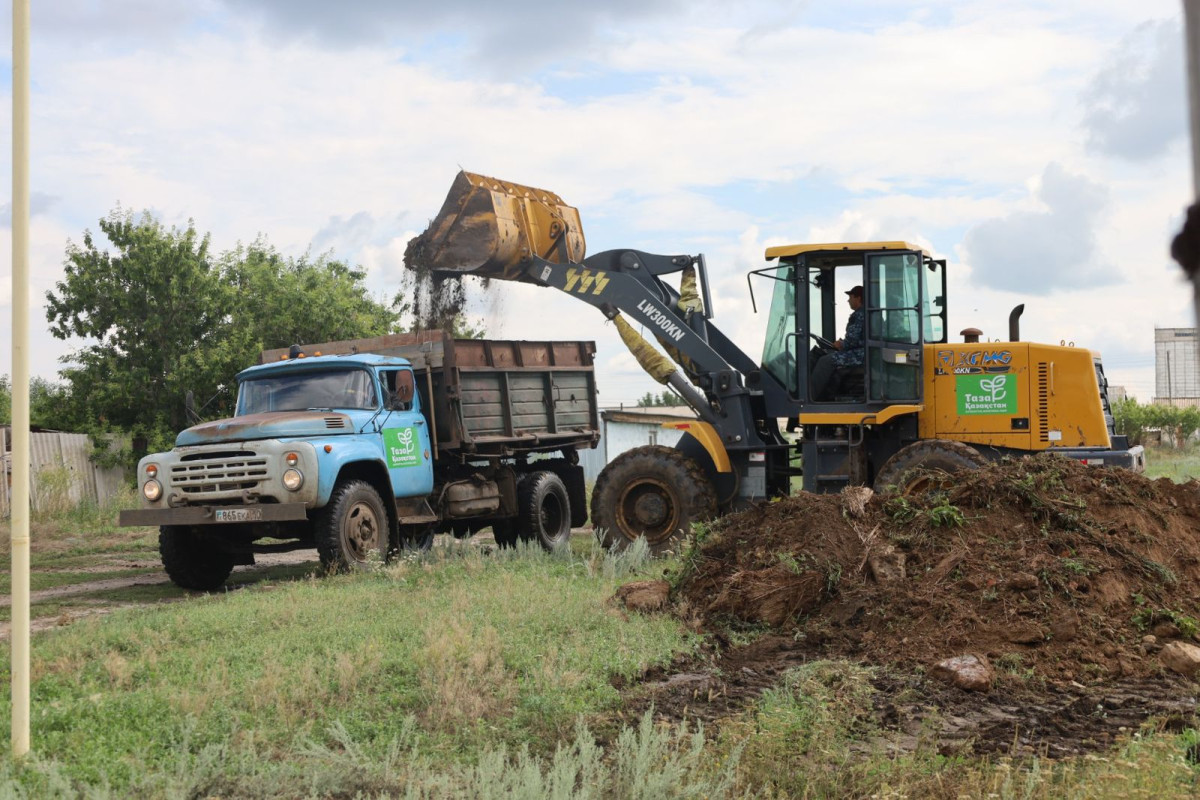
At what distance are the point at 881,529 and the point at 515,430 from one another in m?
6.80

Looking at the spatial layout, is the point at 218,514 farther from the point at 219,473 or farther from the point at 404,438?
the point at 404,438

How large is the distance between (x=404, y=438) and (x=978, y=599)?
23.8 ft

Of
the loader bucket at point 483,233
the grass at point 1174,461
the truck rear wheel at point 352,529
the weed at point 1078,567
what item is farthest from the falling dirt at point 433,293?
the grass at point 1174,461

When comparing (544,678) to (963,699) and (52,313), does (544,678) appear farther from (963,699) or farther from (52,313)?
(52,313)

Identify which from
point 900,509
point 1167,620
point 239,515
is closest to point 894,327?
point 900,509

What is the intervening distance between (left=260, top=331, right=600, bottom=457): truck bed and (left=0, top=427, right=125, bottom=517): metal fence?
8.19 meters

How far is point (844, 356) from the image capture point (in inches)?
544

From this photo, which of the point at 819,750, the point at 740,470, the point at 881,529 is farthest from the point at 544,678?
the point at 740,470

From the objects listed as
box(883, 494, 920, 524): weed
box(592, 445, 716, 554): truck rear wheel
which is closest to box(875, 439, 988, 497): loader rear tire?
box(883, 494, 920, 524): weed

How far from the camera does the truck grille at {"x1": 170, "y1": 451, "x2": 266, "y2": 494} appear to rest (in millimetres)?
12227

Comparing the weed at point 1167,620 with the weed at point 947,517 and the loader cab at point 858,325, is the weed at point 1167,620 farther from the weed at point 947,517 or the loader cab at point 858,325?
the loader cab at point 858,325

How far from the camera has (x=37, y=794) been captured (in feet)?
17.0

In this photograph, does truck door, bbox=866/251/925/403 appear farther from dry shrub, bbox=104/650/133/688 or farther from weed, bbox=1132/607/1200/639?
dry shrub, bbox=104/650/133/688

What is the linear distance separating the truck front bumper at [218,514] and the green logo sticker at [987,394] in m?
7.24
